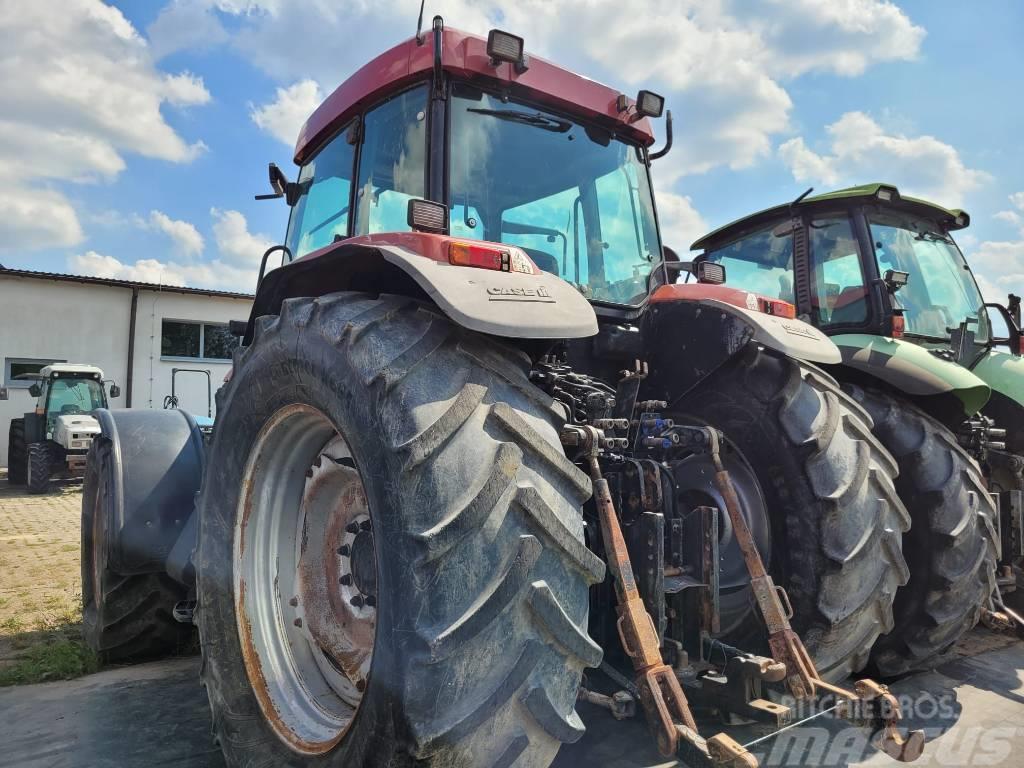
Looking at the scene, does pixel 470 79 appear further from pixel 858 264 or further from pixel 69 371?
pixel 69 371

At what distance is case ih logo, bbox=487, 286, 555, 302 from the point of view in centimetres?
185

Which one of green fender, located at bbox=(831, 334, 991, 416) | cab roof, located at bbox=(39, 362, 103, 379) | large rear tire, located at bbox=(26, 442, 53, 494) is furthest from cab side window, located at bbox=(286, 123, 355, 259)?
cab roof, located at bbox=(39, 362, 103, 379)

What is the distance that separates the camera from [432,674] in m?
1.48

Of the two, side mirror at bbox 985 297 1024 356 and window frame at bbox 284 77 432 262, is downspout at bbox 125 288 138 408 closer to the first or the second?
window frame at bbox 284 77 432 262

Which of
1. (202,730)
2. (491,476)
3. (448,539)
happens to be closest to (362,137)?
(491,476)

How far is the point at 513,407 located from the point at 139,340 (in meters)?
19.8

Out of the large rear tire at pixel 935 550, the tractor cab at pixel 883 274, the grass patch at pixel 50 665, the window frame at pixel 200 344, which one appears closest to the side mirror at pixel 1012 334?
the tractor cab at pixel 883 274

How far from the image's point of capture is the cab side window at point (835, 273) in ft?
17.0

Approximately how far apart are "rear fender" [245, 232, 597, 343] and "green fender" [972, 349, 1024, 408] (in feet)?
14.4

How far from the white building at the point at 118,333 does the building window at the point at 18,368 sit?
21 mm

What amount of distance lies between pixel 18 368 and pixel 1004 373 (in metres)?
20.6

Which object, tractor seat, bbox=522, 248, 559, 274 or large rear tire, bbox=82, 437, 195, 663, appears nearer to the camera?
tractor seat, bbox=522, 248, 559, 274

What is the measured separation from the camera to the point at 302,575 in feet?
7.94

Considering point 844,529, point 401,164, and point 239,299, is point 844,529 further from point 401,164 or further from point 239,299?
point 239,299
